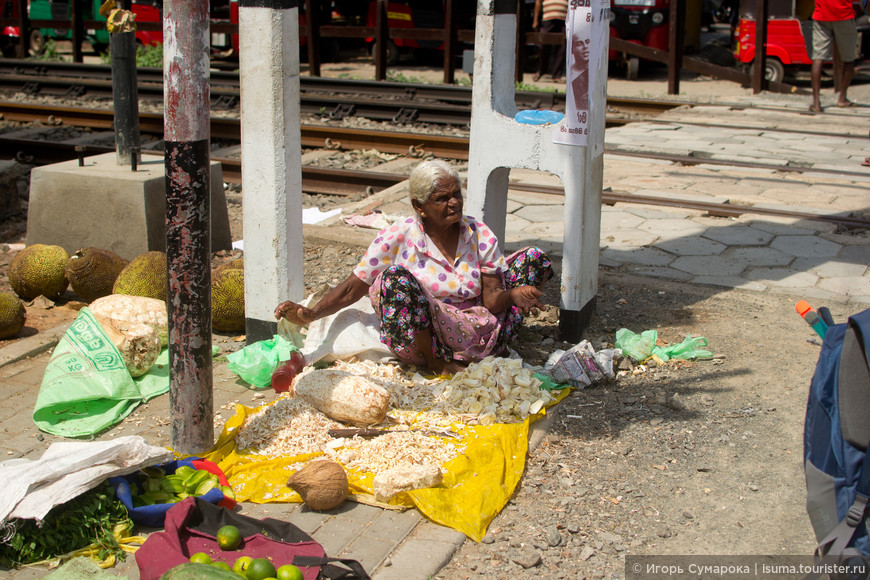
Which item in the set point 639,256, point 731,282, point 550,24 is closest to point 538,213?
point 639,256

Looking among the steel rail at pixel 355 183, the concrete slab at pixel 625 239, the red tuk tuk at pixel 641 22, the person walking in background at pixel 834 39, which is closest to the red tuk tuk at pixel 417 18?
the red tuk tuk at pixel 641 22

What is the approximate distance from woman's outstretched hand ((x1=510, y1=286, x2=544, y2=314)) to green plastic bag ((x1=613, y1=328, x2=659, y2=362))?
96 cm

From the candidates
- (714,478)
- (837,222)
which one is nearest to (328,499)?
(714,478)

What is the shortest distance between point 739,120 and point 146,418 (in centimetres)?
997

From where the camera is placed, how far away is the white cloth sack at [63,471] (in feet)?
9.55

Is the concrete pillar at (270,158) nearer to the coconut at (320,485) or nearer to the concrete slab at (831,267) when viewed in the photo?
the coconut at (320,485)

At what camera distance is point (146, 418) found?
4.09 metres

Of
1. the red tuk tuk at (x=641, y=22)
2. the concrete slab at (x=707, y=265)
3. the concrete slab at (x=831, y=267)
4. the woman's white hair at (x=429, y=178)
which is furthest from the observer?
the red tuk tuk at (x=641, y=22)

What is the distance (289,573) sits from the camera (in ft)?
8.63

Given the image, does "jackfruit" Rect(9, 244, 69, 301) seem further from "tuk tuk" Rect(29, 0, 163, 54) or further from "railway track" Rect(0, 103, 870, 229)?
"tuk tuk" Rect(29, 0, 163, 54)

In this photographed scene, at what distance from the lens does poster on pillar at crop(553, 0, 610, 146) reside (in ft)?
14.3

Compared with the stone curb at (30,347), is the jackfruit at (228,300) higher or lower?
higher

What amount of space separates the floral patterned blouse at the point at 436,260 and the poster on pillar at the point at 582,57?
78 cm

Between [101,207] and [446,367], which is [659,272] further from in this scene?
[101,207]
